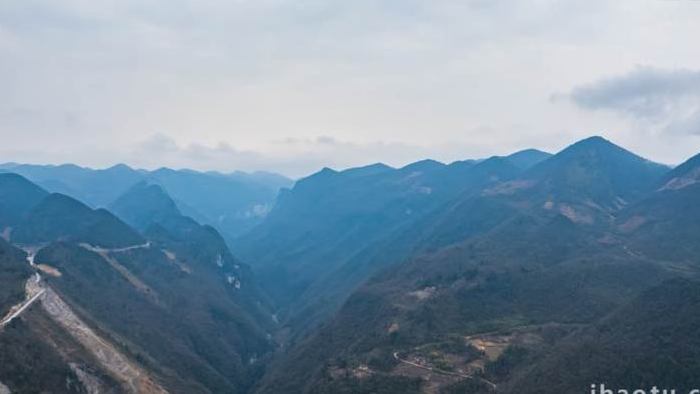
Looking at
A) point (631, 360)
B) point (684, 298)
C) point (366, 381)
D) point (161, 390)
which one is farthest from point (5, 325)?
point (684, 298)

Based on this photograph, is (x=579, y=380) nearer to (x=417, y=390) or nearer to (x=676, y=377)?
(x=676, y=377)

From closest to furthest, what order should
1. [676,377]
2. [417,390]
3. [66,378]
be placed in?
1. [676,377]
2. [66,378]
3. [417,390]

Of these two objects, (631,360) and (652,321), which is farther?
(652,321)

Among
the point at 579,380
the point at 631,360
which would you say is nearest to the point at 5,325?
the point at 579,380

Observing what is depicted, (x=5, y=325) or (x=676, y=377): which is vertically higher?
(x=5, y=325)

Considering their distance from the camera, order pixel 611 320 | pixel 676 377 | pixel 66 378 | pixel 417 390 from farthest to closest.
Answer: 1. pixel 611 320
2. pixel 417 390
3. pixel 66 378
4. pixel 676 377

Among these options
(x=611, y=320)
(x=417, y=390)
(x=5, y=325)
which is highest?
(x=5, y=325)

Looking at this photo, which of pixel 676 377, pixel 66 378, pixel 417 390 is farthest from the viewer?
pixel 417 390

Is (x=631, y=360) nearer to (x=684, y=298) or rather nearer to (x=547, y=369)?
(x=547, y=369)

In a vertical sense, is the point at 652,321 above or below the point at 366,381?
above
